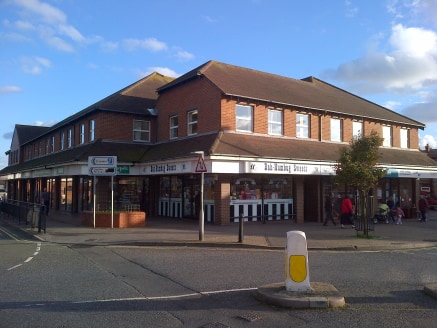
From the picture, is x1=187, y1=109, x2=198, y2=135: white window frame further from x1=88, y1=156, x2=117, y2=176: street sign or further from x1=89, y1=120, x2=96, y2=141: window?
x1=89, y1=120, x2=96, y2=141: window

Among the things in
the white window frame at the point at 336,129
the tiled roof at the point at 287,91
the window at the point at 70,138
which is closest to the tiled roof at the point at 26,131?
the window at the point at 70,138

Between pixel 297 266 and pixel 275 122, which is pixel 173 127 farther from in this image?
pixel 297 266

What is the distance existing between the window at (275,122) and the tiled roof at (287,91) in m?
0.54

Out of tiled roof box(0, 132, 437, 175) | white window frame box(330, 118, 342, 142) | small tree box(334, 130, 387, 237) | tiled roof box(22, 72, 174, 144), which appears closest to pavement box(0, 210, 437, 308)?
small tree box(334, 130, 387, 237)

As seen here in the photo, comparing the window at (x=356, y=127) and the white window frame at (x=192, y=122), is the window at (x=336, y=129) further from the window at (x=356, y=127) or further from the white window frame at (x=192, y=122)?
the white window frame at (x=192, y=122)

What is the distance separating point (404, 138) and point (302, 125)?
32.8 feet

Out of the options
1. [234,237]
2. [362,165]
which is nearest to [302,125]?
[362,165]

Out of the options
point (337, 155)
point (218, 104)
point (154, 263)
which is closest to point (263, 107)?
point (218, 104)

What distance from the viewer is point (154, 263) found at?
10.6 metres

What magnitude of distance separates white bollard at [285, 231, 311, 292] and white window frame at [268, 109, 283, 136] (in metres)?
14.8

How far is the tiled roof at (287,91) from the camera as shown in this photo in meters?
21.4

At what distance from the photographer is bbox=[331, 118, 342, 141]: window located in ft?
80.8

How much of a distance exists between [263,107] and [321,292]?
15.1m

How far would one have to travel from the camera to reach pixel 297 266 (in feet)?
23.1
